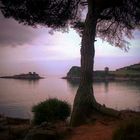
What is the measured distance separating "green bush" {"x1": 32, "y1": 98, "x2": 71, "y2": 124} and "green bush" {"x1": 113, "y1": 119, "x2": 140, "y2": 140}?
23.0 feet

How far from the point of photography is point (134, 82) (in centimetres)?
3450

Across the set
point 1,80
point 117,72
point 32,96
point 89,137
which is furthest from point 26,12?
point 1,80

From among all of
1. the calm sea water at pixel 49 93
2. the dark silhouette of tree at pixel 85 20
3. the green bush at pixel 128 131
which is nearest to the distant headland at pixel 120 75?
the calm sea water at pixel 49 93

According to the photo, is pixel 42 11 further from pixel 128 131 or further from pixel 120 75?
pixel 120 75

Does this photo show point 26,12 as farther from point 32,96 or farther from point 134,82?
point 134,82

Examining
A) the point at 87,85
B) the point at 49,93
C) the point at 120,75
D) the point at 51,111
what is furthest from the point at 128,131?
the point at 120,75


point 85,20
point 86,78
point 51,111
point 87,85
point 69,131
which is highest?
point 85,20

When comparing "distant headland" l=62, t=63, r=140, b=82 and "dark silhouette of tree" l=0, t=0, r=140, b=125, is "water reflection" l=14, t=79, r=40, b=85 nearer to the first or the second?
"distant headland" l=62, t=63, r=140, b=82

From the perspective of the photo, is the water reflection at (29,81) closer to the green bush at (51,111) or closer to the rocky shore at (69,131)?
the green bush at (51,111)

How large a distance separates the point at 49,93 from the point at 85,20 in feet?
32.6

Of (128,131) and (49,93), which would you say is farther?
(49,93)

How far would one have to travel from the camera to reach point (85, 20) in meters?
18.7

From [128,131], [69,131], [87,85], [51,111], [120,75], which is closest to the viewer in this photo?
[128,131]

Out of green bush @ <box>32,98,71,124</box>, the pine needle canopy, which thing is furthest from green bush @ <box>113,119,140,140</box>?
the pine needle canopy
